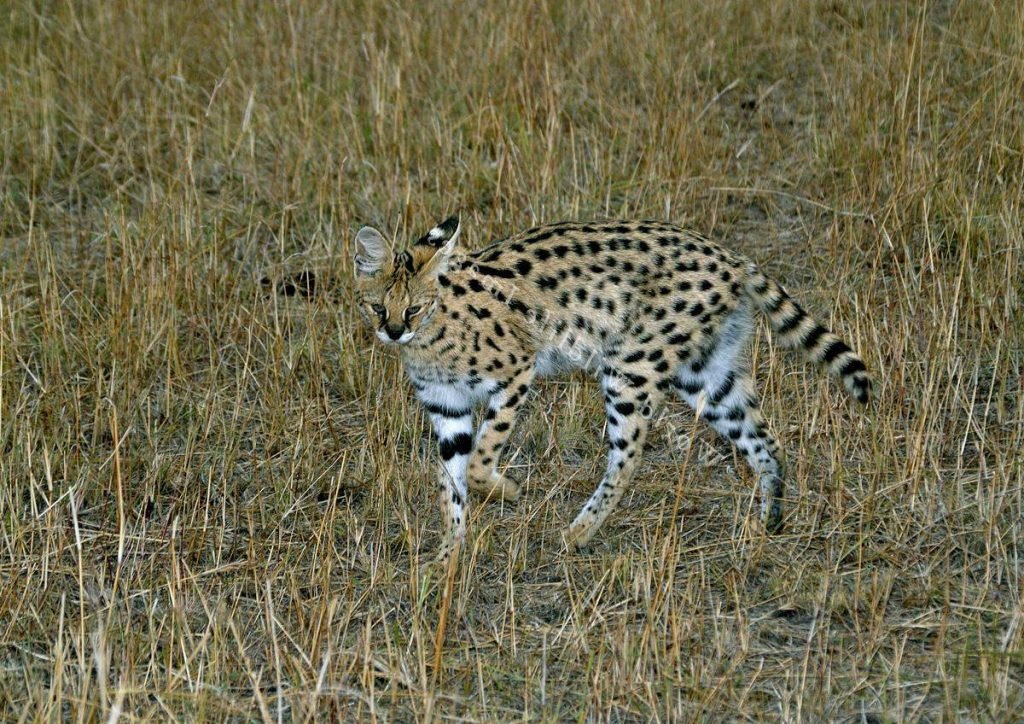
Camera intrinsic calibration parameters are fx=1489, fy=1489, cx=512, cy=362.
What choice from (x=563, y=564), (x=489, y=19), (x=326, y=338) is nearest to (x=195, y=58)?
(x=489, y=19)

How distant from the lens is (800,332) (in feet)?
17.7

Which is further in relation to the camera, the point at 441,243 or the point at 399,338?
the point at 441,243

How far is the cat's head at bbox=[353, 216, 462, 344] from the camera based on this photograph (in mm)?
5164

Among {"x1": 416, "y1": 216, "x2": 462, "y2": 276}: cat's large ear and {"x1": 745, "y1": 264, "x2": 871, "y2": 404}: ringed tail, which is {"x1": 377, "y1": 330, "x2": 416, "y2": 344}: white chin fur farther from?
{"x1": 745, "y1": 264, "x2": 871, "y2": 404}: ringed tail

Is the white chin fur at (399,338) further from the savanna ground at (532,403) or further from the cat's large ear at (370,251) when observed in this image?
the savanna ground at (532,403)

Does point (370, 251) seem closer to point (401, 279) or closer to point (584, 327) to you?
point (401, 279)

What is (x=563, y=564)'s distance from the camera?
15.6ft

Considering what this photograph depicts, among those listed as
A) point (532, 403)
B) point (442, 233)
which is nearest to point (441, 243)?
point (442, 233)

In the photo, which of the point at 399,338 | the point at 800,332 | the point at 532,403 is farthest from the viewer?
the point at 532,403

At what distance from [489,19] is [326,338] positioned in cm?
259

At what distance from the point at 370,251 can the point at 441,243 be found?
0.25m

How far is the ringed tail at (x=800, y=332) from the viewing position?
205 inches

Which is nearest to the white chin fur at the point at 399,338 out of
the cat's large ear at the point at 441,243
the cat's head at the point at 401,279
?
the cat's head at the point at 401,279

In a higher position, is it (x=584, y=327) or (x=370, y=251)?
(x=370, y=251)
